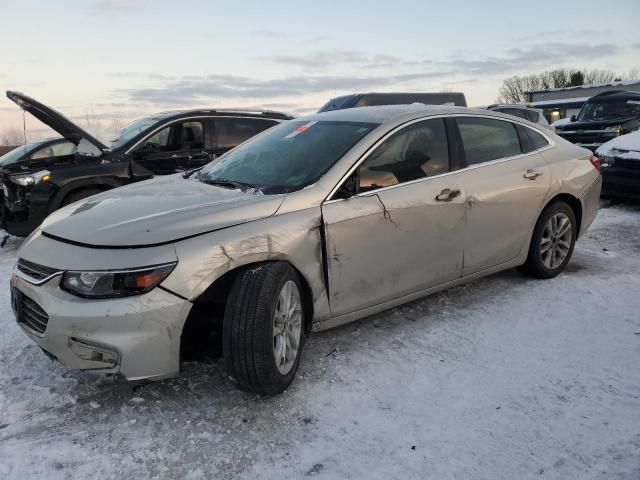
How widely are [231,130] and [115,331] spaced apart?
17.6 feet

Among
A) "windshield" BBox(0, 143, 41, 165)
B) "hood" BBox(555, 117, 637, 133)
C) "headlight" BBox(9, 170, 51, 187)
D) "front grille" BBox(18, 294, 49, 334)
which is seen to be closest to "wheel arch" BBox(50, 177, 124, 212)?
"headlight" BBox(9, 170, 51, 187)

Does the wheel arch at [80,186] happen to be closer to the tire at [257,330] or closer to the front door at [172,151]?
the front door at [172,151]

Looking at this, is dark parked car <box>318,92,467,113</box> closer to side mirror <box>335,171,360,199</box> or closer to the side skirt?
the side skirt

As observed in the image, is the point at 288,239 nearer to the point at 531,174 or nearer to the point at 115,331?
the point at 115,331

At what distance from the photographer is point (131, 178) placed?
6871mm

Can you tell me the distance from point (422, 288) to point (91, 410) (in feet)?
7.25

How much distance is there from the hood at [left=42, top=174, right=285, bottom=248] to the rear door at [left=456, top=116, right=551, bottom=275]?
1.65 m

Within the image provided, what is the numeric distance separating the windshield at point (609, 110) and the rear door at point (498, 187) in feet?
32.9

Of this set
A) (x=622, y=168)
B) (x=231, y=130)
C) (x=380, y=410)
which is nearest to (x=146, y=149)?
(x=231, y=130)

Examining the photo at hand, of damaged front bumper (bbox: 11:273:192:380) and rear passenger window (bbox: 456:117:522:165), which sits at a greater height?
rear passenger window (bbox: 456:117:522:165)

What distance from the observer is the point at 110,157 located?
22.5 feet

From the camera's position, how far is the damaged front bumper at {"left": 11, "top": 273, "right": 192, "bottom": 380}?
2654 millimetres

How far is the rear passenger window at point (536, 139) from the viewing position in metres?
4.75

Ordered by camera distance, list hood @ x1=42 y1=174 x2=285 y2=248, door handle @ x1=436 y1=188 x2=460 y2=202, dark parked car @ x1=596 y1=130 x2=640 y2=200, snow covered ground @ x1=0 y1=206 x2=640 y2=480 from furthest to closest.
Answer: dark parked car @ x1=596 y1=130 x2=640 y2=200 < door handle @ x1=436 y1=188 x2=460 y2=202 < hood @ x1=42 y1=174 x2=285 y2=248 < snow covered ground @ x1=0 y1=206 x2=640 y2=480
